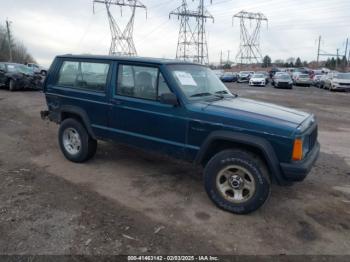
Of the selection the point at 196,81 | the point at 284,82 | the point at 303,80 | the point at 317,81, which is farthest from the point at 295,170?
the point at 317,81

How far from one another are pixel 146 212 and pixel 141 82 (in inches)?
73.1

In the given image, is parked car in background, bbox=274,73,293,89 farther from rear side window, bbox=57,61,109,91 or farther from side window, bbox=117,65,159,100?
side window, bbox=117,65,159,100

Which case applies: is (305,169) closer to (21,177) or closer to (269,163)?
(269,163)

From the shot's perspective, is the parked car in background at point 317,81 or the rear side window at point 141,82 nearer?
the rear side window at point 141,82

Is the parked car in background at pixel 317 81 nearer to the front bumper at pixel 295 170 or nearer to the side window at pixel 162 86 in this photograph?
the side window at pixel 162 86

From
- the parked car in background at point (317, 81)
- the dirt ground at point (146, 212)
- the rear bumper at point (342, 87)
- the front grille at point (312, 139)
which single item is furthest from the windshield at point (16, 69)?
the parked car in background at point (317, 81)

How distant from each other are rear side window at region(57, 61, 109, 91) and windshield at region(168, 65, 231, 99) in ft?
4.02

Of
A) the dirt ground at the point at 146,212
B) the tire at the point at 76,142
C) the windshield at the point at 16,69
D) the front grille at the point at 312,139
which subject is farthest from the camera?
the windshield at the point at 16,69

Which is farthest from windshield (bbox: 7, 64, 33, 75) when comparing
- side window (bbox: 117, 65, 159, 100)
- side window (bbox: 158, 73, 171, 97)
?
side window (bbox: 158, 73, 171, 97)

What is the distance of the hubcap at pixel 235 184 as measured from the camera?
12.6 feet

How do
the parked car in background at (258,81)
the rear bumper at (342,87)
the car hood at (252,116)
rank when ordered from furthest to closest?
the parked car in background at (258,81), the rear bumper at (342,87), the car hood at (252,116)

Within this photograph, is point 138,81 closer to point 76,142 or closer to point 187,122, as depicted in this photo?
point 187,122

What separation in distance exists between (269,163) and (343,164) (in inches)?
122

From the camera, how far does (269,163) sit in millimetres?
3633
